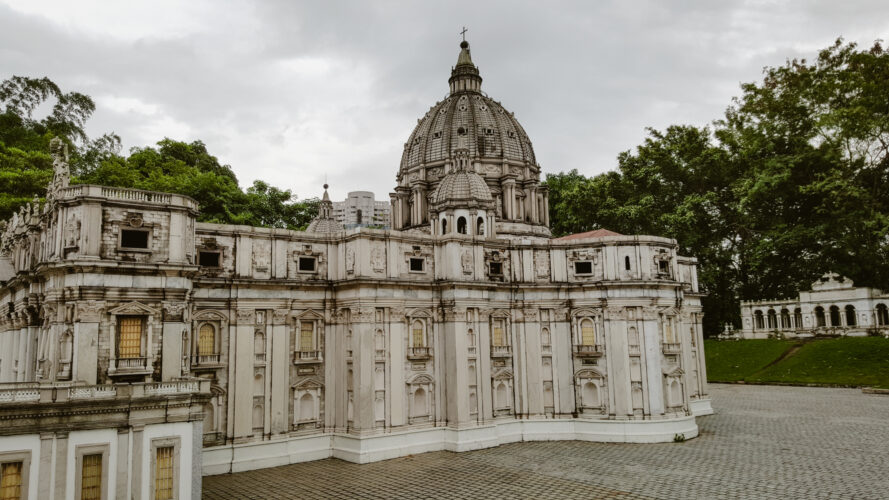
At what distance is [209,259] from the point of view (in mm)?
30844

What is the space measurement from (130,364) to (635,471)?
22.7 meters

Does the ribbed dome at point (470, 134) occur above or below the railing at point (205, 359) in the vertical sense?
above

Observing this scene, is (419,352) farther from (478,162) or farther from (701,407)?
(478,162)

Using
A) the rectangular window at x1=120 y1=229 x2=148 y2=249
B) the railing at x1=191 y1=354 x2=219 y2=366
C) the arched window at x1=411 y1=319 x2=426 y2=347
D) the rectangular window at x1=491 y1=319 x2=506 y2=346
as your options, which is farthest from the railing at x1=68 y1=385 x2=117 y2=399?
the rectangular window at x1=491 y1=319 x2=506 y2=346

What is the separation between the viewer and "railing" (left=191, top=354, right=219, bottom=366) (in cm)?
2970

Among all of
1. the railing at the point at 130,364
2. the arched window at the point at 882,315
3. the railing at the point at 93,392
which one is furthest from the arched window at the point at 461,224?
the arched window at the point at 882,315

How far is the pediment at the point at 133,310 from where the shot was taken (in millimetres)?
24616

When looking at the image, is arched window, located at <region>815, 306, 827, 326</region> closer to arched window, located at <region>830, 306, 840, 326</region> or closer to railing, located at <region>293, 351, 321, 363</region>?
arched window, located at <region>830, 306, 840, 326</region>

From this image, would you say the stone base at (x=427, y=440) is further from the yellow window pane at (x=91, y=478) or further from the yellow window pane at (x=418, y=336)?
the yellow window pane at (x=91, y=478)

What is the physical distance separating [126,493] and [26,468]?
10.4 ft

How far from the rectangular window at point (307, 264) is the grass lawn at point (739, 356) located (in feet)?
163

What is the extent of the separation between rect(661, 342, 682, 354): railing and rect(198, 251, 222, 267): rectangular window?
26.0 metres

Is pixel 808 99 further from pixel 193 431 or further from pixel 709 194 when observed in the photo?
pixel 193 431

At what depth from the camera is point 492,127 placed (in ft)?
230
